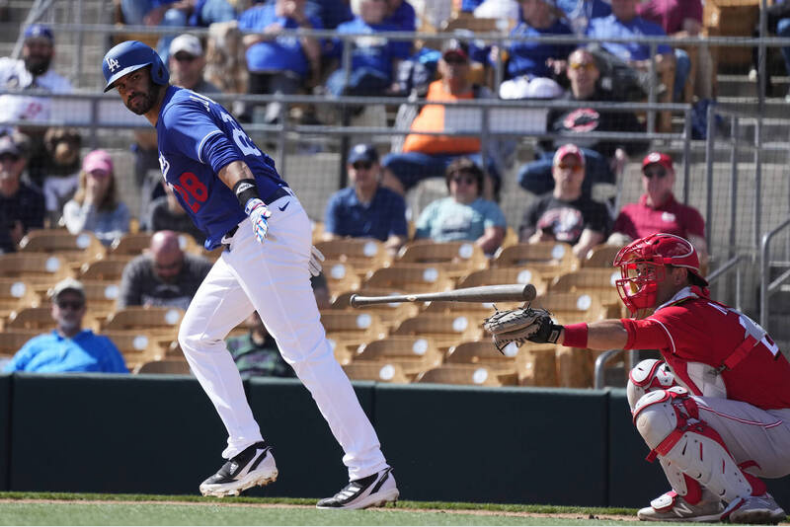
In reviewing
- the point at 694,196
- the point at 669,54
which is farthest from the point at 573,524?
the point at 669,54

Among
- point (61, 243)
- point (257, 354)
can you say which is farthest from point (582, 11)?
point (257, 354)

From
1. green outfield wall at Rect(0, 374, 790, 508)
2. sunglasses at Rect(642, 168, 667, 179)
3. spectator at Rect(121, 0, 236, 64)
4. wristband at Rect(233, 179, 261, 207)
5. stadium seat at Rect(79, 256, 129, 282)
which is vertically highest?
spectator at Rect(121, 0, 236, 64)

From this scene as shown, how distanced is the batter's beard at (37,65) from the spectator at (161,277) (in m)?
3.05

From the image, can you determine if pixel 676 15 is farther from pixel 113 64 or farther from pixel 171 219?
pixel 113 64

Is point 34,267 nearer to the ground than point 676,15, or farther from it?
nearer to the ground

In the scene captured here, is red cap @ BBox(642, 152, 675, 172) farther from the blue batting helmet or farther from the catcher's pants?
the blue batting helmet

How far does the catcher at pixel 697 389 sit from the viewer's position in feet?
16.8

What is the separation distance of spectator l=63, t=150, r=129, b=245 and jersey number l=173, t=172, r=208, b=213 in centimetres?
498

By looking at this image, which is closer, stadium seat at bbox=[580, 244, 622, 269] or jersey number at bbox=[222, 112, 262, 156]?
jersey number at bbox=[222, 112, 262, 156]

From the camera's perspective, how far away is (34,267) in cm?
990

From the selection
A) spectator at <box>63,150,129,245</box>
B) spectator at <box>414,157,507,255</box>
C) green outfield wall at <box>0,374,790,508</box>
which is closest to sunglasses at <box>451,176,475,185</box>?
spectator at <box>414,157,507,255</box>

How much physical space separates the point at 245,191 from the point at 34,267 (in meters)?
5.42

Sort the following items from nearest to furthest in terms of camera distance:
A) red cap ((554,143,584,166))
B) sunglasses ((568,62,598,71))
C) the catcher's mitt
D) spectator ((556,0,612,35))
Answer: the catcher's mitt < red cap ((554,143,584,166)) < sunglasses ((568,62,598,71)) < spectator ((556,0,612,35))

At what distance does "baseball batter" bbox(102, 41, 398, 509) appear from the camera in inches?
204
